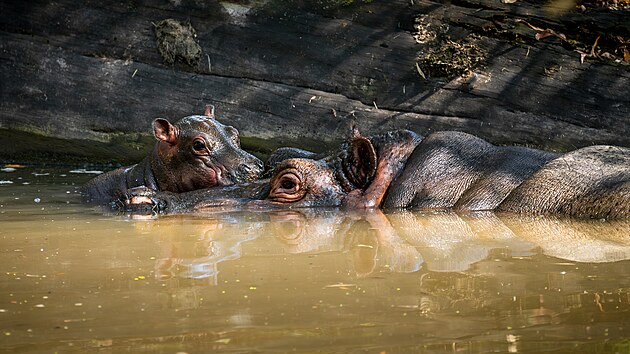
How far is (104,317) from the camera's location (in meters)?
2.96

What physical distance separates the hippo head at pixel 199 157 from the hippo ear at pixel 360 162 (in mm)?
824

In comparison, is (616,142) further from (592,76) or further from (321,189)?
(321,189)

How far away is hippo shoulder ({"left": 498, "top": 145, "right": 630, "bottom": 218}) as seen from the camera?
222 inches

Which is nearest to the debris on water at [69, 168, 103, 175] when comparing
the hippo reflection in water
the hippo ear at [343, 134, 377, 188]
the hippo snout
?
the hippo snout

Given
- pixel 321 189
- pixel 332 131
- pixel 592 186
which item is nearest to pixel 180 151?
pixel 321 189

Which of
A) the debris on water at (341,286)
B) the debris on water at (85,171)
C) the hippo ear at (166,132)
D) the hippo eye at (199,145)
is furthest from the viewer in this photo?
the debris on water at (85,171)

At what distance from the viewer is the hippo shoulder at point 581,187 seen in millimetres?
5637

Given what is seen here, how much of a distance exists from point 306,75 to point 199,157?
6.68 ft

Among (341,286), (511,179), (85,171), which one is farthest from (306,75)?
(341,286)

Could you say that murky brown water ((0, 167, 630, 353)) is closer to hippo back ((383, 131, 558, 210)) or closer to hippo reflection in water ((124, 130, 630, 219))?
hippo reflection in water ((124, 130, 630, 219))

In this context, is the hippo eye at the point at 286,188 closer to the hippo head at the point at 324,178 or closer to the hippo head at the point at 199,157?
the hippo head at the point at 324,178

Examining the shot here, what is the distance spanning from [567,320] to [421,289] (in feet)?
2.12

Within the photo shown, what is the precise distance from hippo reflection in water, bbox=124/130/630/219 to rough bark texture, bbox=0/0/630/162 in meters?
1.83

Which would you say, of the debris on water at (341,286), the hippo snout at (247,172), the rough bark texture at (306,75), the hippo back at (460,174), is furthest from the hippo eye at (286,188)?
the debris on water at (341,286)
